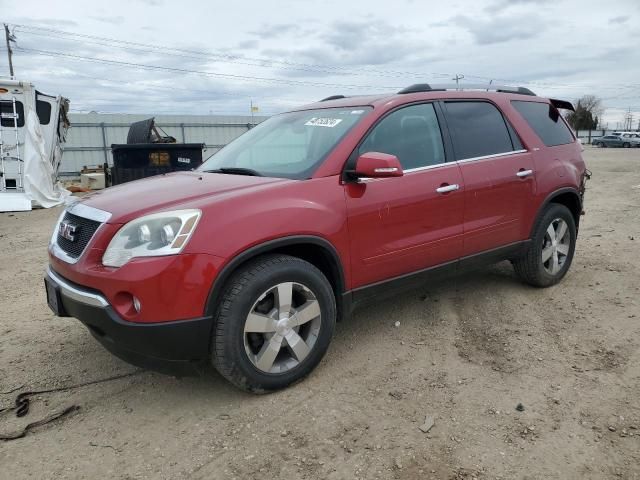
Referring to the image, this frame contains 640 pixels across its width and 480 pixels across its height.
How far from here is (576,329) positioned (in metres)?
3.99

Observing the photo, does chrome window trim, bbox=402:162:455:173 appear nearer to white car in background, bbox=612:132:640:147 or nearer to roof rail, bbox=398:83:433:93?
roof rail, bbox=398:83:433:93

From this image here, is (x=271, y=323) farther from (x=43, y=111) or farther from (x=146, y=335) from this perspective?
(x=43, y=111)

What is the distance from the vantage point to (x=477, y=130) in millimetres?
4191

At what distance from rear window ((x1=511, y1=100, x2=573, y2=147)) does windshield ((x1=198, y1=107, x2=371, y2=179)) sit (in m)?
1.86

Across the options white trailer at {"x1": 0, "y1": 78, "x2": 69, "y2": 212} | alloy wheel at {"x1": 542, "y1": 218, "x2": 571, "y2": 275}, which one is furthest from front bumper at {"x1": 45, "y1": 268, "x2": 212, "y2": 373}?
white trailer at {"x1": 0, "y1": 78, "x2": 69, "y2": 212}

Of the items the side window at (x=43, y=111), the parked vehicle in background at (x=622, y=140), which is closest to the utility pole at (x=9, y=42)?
the side window at (x=43, y=111)

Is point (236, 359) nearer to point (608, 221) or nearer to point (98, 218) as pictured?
point (98, 218)

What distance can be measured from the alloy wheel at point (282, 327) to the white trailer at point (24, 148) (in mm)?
10566

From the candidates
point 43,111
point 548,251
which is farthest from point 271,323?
point 43,111

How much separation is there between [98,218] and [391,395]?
6.39ft

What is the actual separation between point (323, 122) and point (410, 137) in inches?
24.9

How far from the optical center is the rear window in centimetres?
471

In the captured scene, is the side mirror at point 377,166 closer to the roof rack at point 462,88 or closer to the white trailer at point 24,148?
the roof rack at point 462,88

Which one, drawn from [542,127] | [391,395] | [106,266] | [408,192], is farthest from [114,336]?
[542,127]
